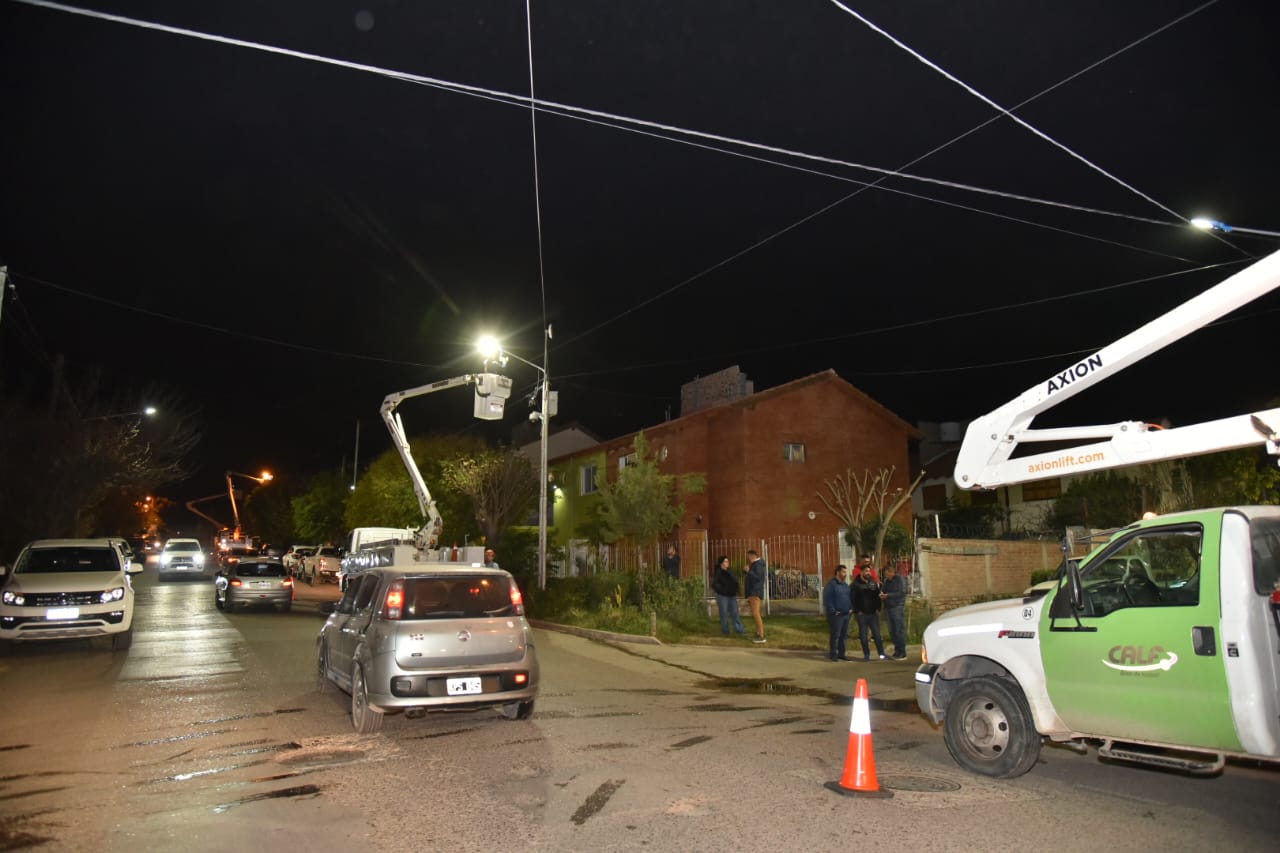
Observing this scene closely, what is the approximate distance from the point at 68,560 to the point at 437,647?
33.0 feet

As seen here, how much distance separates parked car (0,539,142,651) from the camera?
1266 centimetres

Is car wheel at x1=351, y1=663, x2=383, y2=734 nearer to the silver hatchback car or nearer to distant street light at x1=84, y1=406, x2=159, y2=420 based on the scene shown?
the silver hatchback car

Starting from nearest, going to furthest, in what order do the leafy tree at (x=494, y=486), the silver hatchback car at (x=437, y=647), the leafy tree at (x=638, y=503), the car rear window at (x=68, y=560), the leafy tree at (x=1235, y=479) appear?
the silver hatchback car at (x=437, y=647)
the car rear window at (x=68, y=560)
the leafy tree at (x=1235, y=479)
the leafy tree at (x=638, y=503)
the leafy tree at (x=494, y=486)

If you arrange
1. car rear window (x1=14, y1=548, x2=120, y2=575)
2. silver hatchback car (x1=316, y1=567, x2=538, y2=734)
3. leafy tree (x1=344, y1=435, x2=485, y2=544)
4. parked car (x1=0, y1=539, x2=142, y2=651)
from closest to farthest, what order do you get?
silver hatchback car (x1=316, y1=567, x2=538, y2=734), parked car (x1=0, y1=539, x2=142, y2=651), car rear window (x1=14, y1=548, x2=120, y2=575), leafy tree (x1=344, y1=435, x2=485, y2=544)

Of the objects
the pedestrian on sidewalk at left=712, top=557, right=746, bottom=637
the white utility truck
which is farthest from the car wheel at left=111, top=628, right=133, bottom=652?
the pedestrian on sidewalk at left=712, top=557, right=746, bottom=637

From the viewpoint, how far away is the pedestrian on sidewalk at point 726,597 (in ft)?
57.1

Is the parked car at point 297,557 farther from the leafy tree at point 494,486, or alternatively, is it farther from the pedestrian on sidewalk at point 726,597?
the pedestrian on sidewalk at point 726,597

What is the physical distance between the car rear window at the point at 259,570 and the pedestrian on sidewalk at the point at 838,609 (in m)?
15.7

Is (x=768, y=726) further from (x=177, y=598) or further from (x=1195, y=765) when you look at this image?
(x=177, y=598)

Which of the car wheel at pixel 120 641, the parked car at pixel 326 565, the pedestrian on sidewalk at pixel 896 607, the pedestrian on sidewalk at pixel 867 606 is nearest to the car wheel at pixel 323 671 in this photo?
the car wheel at pixel 120 641

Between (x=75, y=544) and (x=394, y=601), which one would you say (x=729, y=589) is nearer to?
(x=394, y=601)

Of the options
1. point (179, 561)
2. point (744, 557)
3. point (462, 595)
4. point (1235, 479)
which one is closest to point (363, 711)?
point (462, 595)

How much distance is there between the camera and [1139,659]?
5.82 m

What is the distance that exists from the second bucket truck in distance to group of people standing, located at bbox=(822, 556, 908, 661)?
6.83 metres
